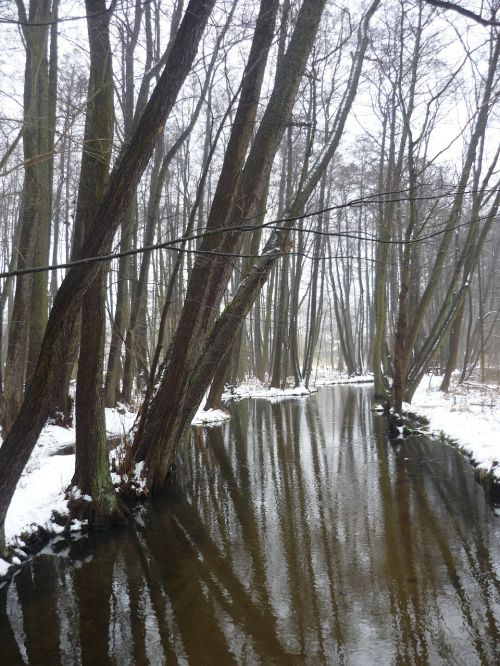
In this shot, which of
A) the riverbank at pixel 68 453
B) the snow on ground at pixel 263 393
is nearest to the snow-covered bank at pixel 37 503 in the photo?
the riverbank at pixel 68 453

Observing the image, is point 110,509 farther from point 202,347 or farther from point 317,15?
point 317,15

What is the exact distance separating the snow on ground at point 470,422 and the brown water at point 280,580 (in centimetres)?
45

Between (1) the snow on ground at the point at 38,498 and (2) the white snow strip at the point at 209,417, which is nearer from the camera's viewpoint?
(1) the snow on ground at the point at 38,498

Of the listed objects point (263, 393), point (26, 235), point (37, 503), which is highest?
point (26, 235)

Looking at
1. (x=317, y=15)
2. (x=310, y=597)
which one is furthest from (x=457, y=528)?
(x=317, y=15)

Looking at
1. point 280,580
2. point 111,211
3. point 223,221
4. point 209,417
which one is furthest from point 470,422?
point 111,211

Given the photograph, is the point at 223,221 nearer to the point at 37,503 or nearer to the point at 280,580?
the point at 37,503

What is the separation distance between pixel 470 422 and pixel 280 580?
6.87m

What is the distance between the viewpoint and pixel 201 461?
9.24 meters

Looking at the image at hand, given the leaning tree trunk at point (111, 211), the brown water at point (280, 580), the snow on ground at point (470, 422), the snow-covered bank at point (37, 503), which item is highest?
the leaning tree trunk at point (111, 211)

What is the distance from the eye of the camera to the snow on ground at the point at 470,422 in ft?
25.1

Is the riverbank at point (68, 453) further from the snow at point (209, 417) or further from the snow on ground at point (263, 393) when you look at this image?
the snow on ground at point (263, 393)

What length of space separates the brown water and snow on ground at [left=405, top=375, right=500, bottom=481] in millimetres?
452

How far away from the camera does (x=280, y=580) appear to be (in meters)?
4.38
